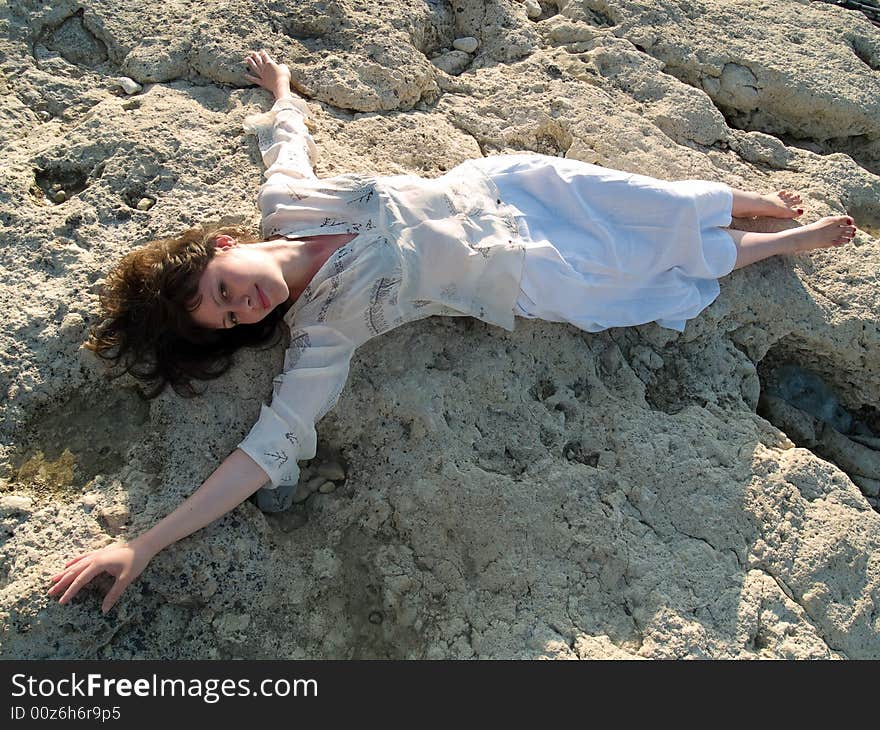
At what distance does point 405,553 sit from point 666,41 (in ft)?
8.34

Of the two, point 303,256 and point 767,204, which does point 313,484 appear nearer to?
point 303,256

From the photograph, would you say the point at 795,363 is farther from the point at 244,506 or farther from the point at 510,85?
the point at 244,506

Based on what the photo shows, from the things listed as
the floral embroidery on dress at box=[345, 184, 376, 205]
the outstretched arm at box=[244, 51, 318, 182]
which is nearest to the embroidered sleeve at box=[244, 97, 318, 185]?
the outstretched arm at box=[244, 51, 318, 182]

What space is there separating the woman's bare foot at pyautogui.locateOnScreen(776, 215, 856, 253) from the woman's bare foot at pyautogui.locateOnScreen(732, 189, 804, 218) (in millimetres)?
84

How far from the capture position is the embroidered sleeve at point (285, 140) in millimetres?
2529

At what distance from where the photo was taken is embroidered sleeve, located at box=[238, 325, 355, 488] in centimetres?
209

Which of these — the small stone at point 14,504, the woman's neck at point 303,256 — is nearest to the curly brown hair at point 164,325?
the woman's neck at point 303,256

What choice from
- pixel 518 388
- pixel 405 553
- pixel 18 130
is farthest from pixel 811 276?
pixel 18 130

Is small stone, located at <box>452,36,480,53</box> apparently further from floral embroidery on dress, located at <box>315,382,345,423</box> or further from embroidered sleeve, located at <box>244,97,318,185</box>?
floral embroidery on dress, located at <box>315,382,345,423</box>

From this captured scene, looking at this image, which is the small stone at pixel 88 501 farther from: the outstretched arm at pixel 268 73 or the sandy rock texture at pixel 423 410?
the outstretched arm at pixel 268 73

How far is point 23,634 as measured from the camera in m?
1.92

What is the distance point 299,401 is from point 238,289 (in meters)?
0.37

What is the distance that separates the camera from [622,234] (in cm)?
255

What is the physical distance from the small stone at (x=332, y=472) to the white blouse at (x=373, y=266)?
12cm
